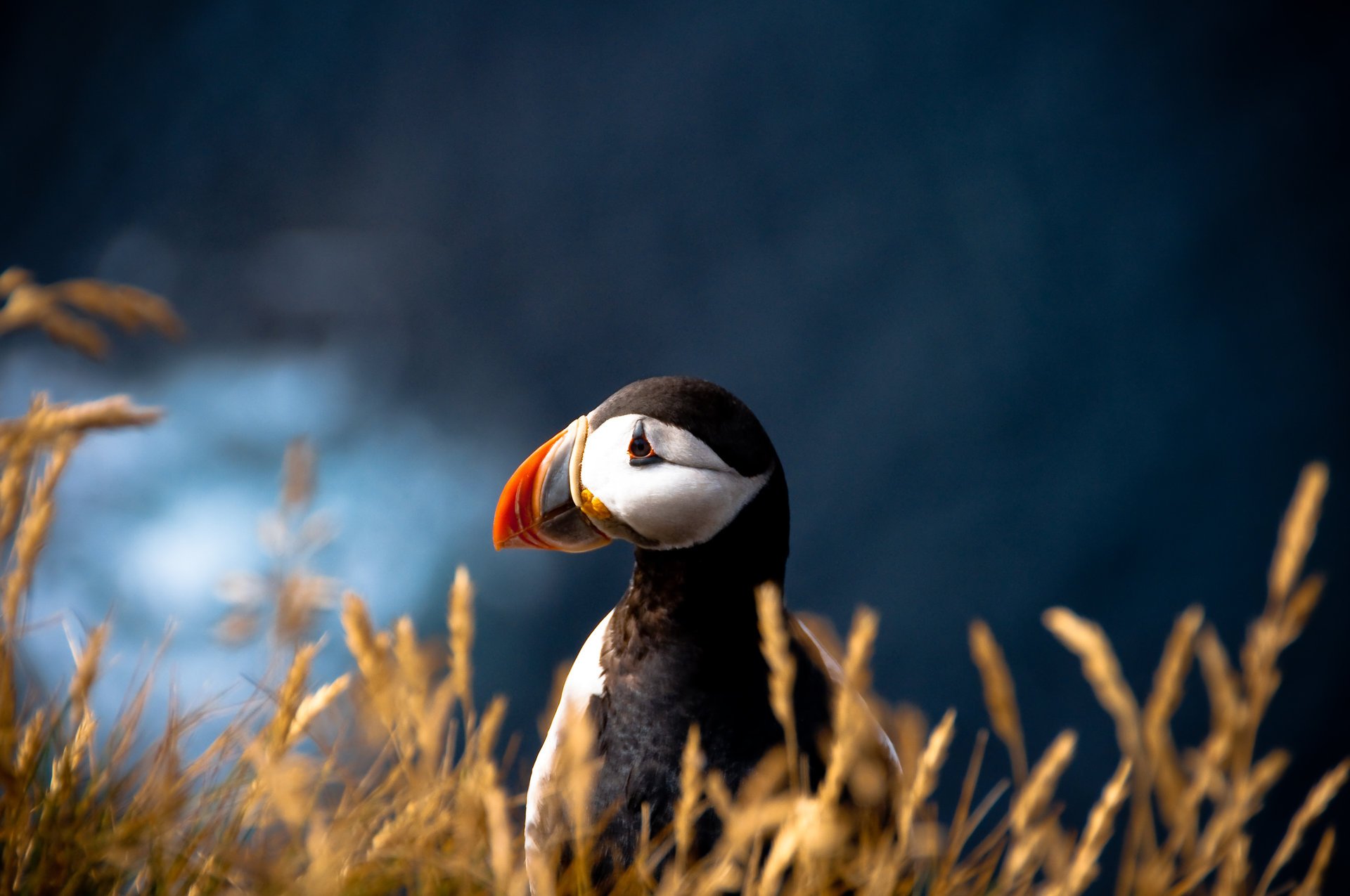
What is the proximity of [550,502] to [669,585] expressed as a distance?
0.52 feet

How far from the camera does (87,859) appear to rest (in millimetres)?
612

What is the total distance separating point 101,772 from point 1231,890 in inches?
32.6

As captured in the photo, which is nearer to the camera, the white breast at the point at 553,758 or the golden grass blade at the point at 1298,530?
the golden grass blade at the point at 1298,530

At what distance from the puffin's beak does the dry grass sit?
214mm

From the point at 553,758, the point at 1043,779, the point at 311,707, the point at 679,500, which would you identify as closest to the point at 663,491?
the point at 679,500

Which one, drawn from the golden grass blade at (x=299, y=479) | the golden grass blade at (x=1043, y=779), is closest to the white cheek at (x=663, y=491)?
the golden grass blade at (x=299, y=479)

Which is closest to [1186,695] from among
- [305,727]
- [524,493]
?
[524,493]

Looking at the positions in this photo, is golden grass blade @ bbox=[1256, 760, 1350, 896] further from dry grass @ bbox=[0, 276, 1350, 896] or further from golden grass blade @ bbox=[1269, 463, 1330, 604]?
golden grass blade @ bbox=[1269, 463, 1330, 604]

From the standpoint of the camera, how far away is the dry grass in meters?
0.48

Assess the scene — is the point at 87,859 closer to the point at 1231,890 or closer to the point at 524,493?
the point at 524,493

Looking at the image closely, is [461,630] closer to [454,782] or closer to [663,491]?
[454,782]

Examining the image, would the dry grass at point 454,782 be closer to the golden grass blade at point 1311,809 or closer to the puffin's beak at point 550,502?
the golden grass blade at point 1311,809

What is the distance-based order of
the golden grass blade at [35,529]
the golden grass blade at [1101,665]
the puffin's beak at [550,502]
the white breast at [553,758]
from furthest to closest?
the puffin's beak at [550,502]
the white breast at [553,758]
the golden grass blade at [35,529]
the golden grass blade at [1101,665]

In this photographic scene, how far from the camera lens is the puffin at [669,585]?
0.97m
